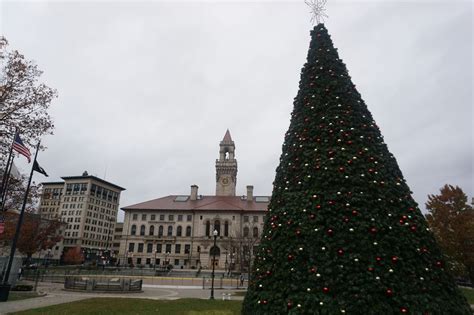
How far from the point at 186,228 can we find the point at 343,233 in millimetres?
63316

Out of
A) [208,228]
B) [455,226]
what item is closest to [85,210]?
[208,228]

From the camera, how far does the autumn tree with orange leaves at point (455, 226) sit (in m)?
25.6

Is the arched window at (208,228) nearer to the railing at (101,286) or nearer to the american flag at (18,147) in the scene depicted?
the railing at (101,286)

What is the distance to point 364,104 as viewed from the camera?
859cm

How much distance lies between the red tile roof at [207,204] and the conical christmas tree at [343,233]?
189 ft

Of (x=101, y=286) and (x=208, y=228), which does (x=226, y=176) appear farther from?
(x=101, y=286)

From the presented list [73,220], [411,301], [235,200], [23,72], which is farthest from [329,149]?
[73,220]

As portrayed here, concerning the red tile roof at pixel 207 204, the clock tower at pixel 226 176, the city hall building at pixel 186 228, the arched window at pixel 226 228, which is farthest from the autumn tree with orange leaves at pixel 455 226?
the clock tower at pixel 226 176

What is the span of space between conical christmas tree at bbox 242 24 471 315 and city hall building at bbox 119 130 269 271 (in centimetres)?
5462

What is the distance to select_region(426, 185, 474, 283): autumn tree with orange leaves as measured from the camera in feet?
83.9

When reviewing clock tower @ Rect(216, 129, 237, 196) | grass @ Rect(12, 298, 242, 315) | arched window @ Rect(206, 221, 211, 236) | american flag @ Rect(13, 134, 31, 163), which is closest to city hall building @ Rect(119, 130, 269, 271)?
arched window @ Rect(206, 221, 211, 236)

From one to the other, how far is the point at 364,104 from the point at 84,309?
14.6 m

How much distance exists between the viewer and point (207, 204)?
2680 inches

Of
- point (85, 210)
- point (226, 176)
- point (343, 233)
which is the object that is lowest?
point (343, 233)
